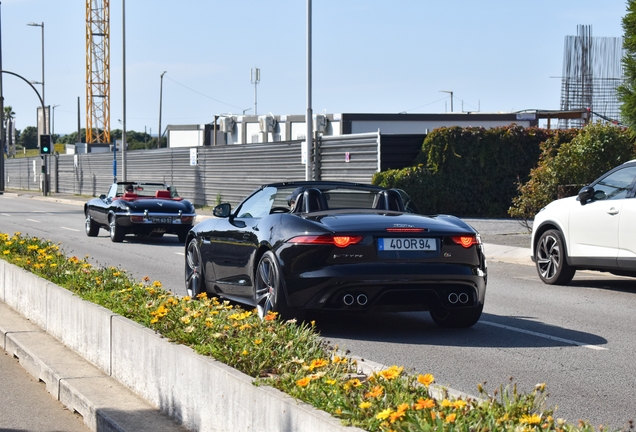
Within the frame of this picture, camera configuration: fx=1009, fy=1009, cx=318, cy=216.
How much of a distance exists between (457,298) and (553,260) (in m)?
5.27

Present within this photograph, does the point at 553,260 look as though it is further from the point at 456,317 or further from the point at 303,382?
the point at 303,382

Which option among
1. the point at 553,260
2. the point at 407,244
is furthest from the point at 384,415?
the point at 553,260

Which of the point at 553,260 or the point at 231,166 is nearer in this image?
the point at 553,260

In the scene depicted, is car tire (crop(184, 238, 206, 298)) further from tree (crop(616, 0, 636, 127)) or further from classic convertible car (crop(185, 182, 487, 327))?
tree (crop(616, 0, 636, 127))

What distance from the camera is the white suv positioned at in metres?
12.2

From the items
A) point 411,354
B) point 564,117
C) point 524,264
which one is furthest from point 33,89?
point 411,354

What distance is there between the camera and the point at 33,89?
54438mm

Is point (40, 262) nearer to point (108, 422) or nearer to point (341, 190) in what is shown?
point (341, 190)

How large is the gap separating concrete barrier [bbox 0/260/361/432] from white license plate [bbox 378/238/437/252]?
8.04 ft

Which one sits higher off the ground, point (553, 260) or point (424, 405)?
point (424, 405)

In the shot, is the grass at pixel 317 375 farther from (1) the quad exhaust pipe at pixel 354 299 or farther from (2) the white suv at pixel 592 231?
(2) the white suv at pixel 592 231

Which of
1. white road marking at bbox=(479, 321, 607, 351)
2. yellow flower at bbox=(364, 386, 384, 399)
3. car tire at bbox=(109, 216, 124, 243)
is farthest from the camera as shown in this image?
car tire at bbox=(109, 216, 124, 243)

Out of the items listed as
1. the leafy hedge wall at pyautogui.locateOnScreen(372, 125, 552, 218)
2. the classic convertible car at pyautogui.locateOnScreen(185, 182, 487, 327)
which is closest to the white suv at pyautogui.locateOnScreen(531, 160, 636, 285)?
the classic convertible car at pyautogui.locateOnScreen(185, 182, 487, 327)

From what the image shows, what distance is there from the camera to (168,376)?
575 cm
